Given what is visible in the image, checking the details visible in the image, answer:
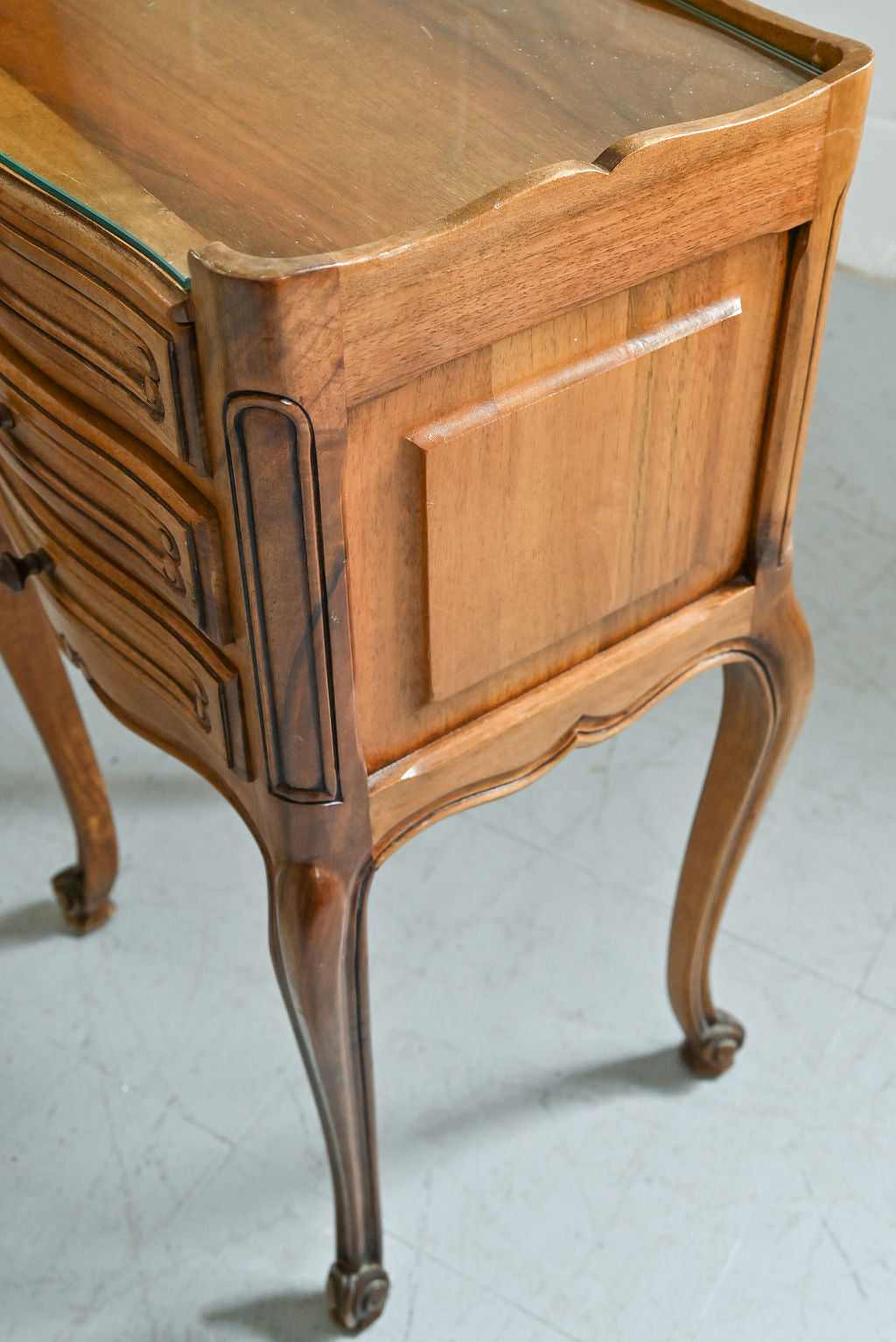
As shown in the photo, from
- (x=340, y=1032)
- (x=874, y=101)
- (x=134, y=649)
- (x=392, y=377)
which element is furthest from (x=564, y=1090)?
(x=874, y=101)

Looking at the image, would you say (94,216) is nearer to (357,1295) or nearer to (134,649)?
(134,649)

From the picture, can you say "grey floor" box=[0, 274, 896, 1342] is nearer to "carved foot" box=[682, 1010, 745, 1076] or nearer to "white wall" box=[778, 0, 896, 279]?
"carved foot" box=[682, 1010, 745, 1076]

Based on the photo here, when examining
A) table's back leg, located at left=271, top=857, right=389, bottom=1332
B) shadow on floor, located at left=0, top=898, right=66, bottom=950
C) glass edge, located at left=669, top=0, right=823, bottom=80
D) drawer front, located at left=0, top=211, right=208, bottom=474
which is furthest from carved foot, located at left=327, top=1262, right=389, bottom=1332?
glass edge, located at left=669, top=0, right=823, bottom=80

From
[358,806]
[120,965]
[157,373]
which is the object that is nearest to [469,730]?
[358,806]

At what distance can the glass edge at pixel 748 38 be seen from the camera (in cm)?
66

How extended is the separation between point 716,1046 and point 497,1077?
0.52ft

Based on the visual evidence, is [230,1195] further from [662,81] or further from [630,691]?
[662,81]

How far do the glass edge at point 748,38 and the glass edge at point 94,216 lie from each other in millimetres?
304

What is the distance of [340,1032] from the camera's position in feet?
2.46

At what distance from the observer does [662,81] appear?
0.66m

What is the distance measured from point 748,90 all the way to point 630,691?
30cm

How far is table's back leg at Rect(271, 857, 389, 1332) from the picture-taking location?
0.68m

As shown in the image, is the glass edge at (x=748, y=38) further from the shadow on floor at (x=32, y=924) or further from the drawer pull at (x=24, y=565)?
the shadow on floor at (x=32, y=924)

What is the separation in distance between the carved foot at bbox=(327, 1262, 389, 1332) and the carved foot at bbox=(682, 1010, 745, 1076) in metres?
0.27
